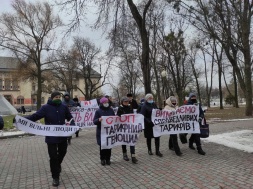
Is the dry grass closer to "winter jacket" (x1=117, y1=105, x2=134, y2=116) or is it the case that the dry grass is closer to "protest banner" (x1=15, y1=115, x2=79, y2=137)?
"winter jacket" (x1=117, y1=105, x2=134, y2=116)

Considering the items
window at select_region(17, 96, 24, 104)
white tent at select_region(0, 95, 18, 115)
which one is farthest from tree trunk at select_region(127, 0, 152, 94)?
window at select_region(17, 96, 24, 104)

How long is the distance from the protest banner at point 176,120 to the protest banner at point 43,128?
2869mm

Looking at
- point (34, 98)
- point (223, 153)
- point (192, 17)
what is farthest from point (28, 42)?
point (34, 98)

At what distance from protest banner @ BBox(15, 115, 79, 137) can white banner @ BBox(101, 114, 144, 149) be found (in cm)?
118

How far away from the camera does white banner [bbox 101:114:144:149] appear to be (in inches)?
323

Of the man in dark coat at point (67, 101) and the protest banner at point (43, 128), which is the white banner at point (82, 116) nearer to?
the man in dark coat at point (67, 101)

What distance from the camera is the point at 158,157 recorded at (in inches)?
348

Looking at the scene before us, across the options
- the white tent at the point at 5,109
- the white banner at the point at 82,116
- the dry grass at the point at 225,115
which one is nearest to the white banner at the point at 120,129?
the white banner at the point at 82,116

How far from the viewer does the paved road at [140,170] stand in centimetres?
632

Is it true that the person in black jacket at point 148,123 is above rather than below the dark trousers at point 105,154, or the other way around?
Result: above

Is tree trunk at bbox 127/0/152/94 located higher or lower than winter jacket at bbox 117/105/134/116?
higher

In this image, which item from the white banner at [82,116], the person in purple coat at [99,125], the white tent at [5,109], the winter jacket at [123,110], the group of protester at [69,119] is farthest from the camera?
the white tent at [5,109]

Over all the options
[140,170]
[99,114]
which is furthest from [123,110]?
[140,170]

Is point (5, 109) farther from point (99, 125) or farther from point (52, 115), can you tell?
point (52, 115)
